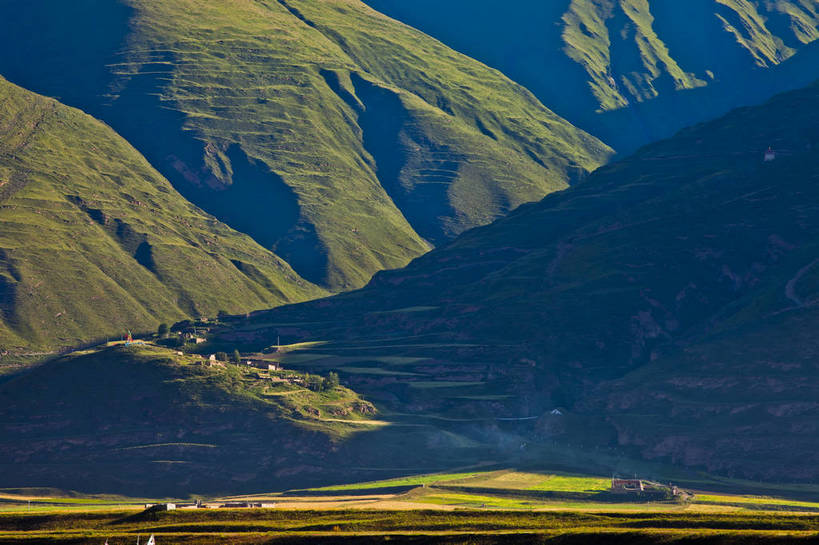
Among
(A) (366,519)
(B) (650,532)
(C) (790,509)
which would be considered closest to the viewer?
(B) (650,532)

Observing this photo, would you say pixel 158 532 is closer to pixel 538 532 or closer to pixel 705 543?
pixel 538 532

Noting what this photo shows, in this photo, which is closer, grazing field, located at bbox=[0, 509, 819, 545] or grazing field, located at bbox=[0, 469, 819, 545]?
grazing field, located at bbox=[0, 469, 819, 545]

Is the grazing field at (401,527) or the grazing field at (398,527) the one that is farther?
the grazing field at (398,527)

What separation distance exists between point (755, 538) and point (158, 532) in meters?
56.2

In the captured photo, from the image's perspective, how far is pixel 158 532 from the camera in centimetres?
14188

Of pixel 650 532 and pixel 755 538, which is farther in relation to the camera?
pixel 650 532

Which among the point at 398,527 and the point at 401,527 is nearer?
the point at 401,527

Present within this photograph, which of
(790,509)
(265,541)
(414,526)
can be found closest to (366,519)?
(414,526)

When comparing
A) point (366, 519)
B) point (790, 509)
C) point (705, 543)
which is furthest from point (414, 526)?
point (790, 509)

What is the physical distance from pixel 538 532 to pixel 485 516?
2029 cm

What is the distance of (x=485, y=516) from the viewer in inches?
5984

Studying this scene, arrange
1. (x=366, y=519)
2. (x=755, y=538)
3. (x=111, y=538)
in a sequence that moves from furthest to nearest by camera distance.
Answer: (x=366, y=519) < (x=111, y=538) < (x=755, y=538)

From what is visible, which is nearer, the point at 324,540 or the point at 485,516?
the point at 324,540

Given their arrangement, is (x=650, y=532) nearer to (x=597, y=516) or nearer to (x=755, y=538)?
(x=755, y=538)
